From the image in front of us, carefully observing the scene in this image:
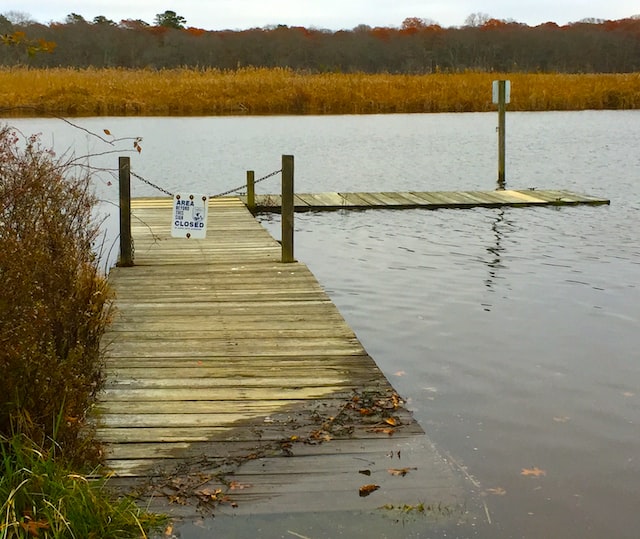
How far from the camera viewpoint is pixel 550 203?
47.4 feet

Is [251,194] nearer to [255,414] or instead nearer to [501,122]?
[501,122]

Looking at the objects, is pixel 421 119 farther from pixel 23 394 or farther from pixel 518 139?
pixel 23 394

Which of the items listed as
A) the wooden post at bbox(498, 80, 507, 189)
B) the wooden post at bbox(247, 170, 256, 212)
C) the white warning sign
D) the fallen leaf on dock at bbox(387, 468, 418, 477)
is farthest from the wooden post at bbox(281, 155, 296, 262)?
the wooden post at bbox(498, 80, 507, 189)

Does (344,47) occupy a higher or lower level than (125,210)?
higher

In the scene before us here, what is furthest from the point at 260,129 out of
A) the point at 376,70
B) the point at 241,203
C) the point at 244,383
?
the point at 376,70

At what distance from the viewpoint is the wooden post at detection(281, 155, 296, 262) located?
8664mm

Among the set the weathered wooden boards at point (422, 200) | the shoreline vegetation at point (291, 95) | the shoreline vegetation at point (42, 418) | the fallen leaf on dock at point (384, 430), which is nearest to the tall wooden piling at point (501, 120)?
the weathered wooden boards at point (422, 200)

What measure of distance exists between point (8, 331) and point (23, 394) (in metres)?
0.27

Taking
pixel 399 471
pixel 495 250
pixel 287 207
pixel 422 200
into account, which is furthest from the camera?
pixel 422 200

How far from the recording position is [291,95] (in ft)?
109

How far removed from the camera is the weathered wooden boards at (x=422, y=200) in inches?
562

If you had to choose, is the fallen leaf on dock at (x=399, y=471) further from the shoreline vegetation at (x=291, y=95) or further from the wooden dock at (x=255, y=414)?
the shoreline vegetation at (x=291, y=95)

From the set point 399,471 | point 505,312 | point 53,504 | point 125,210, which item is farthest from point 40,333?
point 505,312

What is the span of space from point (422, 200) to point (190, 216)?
6.55 meters
